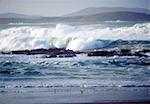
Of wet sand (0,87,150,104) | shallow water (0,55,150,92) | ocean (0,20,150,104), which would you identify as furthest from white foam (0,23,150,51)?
wet sand (0,87,150,104)

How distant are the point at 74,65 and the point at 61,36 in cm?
48

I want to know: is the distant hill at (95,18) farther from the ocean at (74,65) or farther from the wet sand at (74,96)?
the wet sand at (74,96)

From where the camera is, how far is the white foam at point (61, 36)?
5559mm

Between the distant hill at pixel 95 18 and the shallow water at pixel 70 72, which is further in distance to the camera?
the distant hill at pixel 95 18

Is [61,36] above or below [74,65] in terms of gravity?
above

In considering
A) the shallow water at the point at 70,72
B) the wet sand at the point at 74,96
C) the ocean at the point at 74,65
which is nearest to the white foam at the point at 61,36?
the ocean at the point at 74,65

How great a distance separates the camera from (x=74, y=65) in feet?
18.1

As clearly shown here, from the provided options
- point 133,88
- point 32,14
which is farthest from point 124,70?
point 32,14

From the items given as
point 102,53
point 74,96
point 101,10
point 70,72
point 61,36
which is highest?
point 101,10

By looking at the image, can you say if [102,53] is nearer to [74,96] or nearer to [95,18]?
[95,18]

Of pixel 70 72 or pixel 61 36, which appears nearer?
pixel 70 72

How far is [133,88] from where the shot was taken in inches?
214

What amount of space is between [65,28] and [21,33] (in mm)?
662

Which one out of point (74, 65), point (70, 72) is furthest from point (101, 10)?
point (70, 72)
